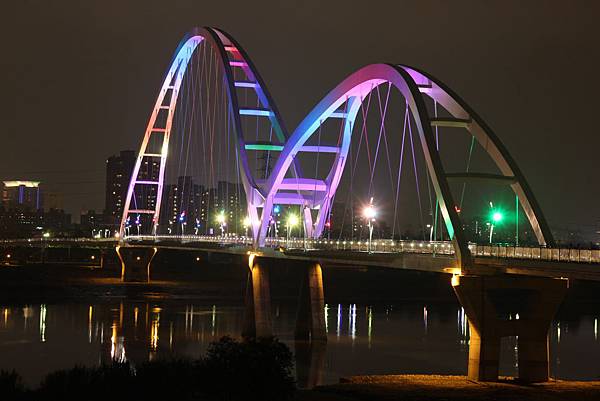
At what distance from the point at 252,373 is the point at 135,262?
3743 inches

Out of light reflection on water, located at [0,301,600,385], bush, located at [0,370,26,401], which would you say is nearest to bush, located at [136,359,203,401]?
bush, located at [0,370,26,401]

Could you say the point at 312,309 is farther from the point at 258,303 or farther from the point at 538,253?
the point at 538,253

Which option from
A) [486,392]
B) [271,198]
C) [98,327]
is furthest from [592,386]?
[98,327]

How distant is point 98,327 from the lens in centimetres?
6456

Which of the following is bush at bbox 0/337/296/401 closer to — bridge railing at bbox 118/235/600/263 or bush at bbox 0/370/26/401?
bush at bbox 0/370/26/401

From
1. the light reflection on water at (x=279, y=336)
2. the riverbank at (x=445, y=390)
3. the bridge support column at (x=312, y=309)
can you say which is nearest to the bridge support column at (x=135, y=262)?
the light reflection on water at (x=279, y=336)

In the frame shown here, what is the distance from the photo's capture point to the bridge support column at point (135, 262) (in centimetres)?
11838

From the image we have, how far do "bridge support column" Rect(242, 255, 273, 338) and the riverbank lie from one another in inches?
1082

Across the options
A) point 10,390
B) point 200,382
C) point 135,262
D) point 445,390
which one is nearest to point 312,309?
point 445,390

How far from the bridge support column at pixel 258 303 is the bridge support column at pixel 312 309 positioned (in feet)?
7.62

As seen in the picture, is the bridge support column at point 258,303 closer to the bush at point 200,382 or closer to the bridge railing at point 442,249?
the bridge railing at point 442,249

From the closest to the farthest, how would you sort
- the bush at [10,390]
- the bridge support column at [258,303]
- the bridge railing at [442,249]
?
the bush at [10,390], the bridge railing at [442,249], the bridge support column at [258,303]

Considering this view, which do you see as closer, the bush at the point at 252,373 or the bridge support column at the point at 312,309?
the bush at the point at 252,373

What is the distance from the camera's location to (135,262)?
394ft
